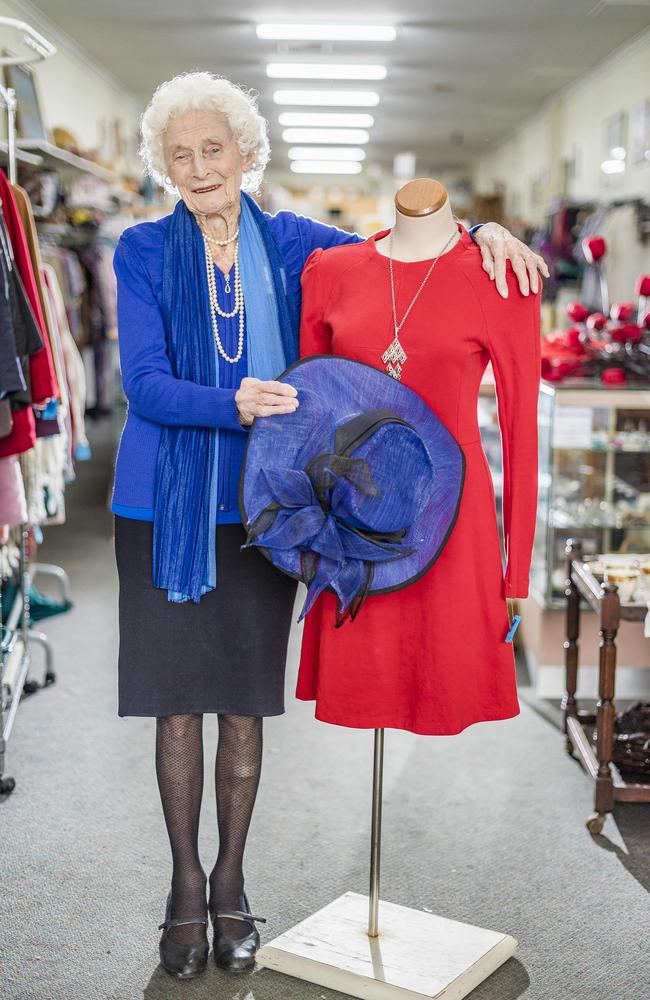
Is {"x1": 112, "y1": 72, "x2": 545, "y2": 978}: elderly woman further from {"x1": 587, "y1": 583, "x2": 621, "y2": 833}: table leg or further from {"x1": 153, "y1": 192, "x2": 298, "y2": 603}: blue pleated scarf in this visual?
{"x1": 587, "y1": 583, "x2": 621, "y2": 833}: table leg

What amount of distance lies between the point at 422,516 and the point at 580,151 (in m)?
9.39

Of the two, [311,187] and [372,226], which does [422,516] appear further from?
[311,187]

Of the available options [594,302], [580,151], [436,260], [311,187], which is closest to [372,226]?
[594,302]

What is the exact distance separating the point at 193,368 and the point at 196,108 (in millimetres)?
472

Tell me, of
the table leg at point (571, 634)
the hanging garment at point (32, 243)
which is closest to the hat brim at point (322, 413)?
the table leg at point (571, 634)

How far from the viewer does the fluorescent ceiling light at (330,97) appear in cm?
1077

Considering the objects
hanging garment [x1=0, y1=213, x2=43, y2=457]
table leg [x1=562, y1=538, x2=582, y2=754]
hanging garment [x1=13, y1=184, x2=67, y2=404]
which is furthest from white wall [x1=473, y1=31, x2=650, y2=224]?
hanging garment [x1=0, y1=213, x2=43, y2=457]

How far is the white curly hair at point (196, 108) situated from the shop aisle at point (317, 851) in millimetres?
1542

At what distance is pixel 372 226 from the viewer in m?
7.30

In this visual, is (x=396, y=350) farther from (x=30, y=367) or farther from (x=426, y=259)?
(x=30, y=367)

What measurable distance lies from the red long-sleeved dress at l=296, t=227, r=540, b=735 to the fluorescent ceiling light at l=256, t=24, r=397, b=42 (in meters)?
6.80

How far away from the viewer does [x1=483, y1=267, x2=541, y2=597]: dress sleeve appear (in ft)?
6.13

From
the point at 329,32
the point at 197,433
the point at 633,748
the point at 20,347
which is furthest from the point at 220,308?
the point at 329,32

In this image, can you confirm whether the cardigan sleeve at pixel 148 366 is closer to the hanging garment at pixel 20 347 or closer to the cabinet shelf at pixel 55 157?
the hanging garment at pixel 20 347
